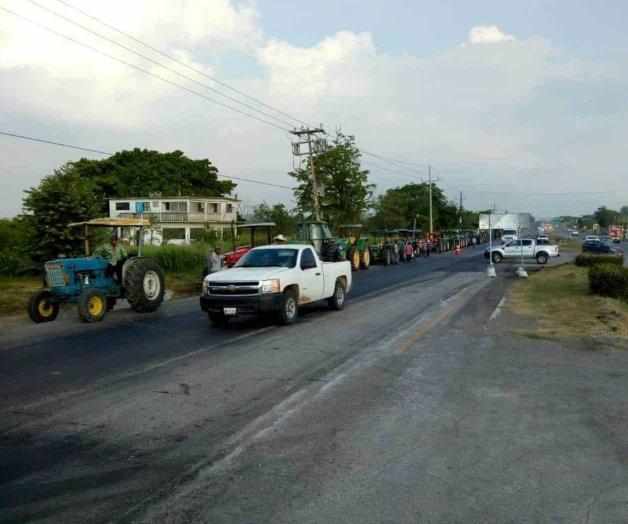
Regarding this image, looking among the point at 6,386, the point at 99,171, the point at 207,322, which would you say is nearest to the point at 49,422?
the point at 6,386

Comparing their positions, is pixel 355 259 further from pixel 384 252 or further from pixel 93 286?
pixel 93 286

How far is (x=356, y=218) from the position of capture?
168ft

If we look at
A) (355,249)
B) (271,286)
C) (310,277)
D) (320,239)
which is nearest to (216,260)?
(310,277)


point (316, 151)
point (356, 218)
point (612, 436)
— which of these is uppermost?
point (316, 151)

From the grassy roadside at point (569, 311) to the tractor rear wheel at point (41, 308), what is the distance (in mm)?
10000

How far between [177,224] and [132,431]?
51742 mm

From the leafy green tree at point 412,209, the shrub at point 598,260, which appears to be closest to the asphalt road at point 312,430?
the shrub at point 598,260

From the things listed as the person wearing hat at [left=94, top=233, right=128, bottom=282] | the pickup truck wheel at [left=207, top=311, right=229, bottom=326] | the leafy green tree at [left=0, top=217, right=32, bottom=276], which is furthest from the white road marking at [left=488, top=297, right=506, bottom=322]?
the leafy green tree at [left=0, top=217, right=32, bottom=276]

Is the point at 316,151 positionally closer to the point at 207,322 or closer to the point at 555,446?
the point at 207,322

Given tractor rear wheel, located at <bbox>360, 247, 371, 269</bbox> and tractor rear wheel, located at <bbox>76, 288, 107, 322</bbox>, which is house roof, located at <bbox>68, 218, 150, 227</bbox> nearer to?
tractor rear wheel, located at <bbox>76, 288, 107, 322</bbox>

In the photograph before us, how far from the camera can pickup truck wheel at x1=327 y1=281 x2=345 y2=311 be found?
15172mm

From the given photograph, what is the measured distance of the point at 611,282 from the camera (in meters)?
16.2

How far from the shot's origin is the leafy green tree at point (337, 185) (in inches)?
1901

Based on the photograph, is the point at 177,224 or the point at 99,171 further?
the point at 99,171
